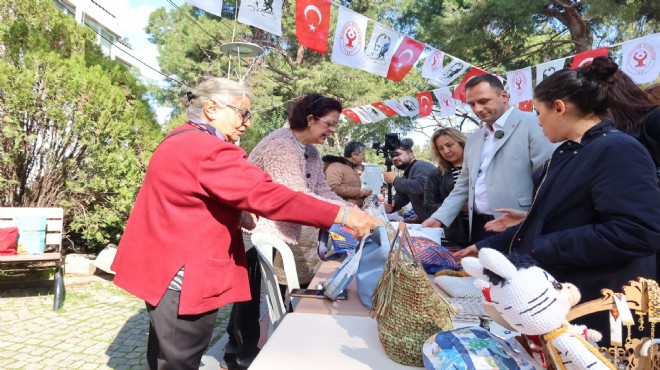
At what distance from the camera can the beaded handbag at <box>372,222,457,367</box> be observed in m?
1.14

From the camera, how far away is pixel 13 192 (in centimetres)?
462

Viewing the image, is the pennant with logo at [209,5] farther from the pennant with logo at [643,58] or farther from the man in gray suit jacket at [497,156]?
the pennant with logo at [643,58]

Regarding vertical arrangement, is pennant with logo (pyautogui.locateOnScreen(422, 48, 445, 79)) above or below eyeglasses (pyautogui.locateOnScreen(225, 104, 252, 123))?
above

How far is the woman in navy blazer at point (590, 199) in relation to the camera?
113 centimetres

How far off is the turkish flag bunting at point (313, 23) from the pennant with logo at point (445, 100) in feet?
16.7

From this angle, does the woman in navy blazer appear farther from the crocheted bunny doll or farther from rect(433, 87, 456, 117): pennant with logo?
rect(433, 87, 456, 117): pennant with logo

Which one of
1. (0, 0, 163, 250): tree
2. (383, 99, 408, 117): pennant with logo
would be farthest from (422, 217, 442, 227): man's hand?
(383, 99, 408, 117): pennant with logo

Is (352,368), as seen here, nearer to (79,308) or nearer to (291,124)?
(291,124)

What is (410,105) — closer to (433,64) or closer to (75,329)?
(433,64)

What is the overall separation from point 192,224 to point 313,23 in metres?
4.22

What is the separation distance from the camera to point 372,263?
1819 mm

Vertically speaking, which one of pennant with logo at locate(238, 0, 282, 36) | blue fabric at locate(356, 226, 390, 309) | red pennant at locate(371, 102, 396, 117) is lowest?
blue fabric at locate(356, 226, 390, 309)

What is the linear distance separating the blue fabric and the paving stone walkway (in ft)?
6.88

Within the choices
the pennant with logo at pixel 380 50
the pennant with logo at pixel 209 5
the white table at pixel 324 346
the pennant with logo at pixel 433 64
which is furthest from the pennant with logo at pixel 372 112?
the white table at pixel 324 346
